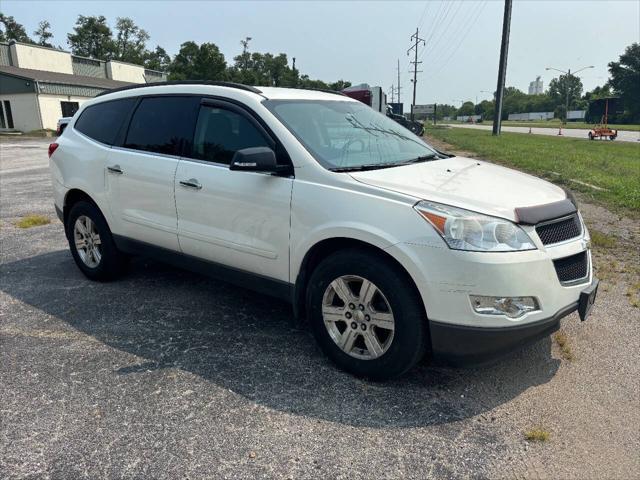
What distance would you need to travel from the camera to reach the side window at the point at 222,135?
3.77 meters

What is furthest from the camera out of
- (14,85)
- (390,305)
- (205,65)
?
(205,65)

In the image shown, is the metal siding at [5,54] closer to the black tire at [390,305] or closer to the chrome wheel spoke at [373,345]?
the black tire at [390,305]

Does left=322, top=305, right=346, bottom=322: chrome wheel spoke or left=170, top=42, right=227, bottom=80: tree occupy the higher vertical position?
left=170, top=42, right=227, bottom=80: tree

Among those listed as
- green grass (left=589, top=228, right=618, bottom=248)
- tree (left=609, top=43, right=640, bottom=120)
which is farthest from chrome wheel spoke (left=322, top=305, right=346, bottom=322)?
tree (left=609, top=43, right=640, bottom=120)

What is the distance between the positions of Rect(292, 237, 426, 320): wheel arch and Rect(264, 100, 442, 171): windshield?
510 mm

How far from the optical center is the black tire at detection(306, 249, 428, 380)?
2963 millimetres

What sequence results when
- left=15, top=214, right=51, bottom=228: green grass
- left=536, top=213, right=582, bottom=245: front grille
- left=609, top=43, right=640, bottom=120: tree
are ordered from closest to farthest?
left=536, top=213, right=582, bottom=245: front grille, left=15, top=214, right=51, bottom=228: green grass, left=609, top=43, right=640, bottom=120: tree

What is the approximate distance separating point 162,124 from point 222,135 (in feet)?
2.48

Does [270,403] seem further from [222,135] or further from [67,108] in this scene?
[67,108]

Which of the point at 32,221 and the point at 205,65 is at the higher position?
the point at 205,65

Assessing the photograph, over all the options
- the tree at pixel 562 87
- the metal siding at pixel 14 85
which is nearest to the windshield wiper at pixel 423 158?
the metal siding at pixel 14 85

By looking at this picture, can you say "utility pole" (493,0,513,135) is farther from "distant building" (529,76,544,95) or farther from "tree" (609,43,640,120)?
"distant building" (529,76,544,95)

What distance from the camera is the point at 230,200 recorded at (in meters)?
3.74

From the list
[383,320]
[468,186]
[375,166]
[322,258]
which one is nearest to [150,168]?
[322,258]
